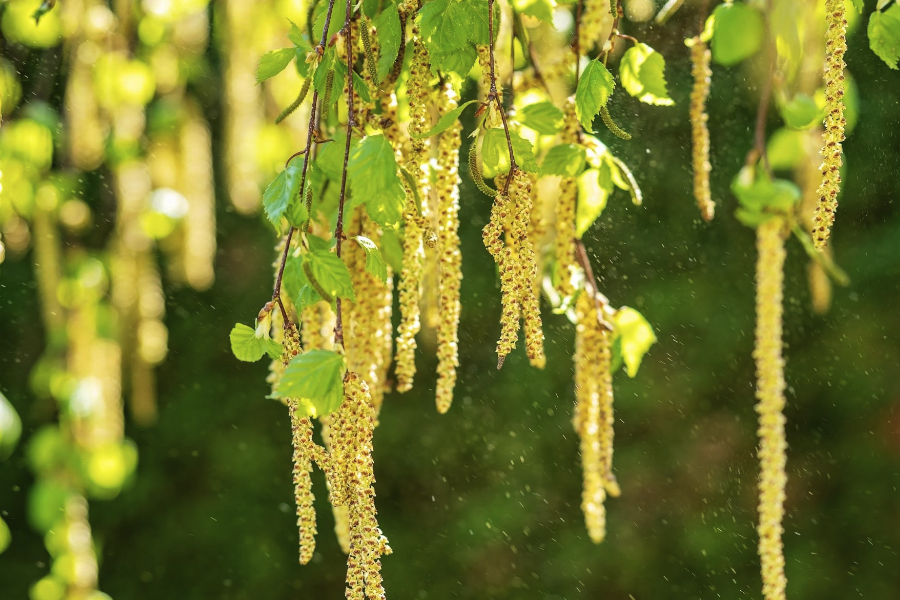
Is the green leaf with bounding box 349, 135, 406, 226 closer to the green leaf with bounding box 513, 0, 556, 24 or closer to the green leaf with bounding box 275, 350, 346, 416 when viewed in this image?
the green leaf with bounding box 275, 350, 346, 416

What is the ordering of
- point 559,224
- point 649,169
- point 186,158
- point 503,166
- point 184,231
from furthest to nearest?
point 649,169 → point 184,231 → point 186,158 → point 559,224 → point 503,166

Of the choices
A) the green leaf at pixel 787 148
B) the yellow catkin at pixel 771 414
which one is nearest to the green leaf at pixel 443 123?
the yellow catkin at pixel 771 414

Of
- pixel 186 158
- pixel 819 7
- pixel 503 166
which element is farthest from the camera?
pixel 186 158

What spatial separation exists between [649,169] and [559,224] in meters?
2.44

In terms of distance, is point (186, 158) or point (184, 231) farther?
point (184, 231)

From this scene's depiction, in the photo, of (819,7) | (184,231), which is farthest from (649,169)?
(819,7)

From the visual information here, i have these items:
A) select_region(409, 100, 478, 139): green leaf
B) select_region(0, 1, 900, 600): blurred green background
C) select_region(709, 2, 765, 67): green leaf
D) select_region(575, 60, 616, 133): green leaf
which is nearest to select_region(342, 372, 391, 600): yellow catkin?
select_region(409, 100, 478, 139): green leaf

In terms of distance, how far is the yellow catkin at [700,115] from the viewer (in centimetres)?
107

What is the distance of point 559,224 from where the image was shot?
1016mm

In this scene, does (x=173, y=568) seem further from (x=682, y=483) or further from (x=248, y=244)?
(x=682, y=483)

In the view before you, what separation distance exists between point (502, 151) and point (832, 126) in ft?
0.90

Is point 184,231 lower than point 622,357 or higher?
higher

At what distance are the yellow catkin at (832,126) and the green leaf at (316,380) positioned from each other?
1.29 feet

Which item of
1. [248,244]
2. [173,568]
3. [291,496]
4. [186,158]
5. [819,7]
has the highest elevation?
[248,244]
